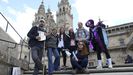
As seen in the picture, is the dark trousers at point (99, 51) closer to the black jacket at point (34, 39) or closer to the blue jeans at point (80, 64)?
the blue jeans at point (80, 64)

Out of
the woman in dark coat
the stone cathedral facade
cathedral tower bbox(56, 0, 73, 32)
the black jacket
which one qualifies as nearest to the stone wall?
the black jacket

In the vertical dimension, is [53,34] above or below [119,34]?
below

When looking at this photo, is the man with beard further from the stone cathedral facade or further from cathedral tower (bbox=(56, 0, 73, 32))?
cathedral tower (bbox=(56, 0, 73, 32))

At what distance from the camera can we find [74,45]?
8.84 m

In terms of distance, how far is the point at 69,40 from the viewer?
30.4 feet

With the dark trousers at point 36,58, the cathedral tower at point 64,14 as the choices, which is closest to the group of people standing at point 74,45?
the dark trousers at point 36,58

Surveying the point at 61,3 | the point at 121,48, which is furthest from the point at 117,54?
the point at 61,3

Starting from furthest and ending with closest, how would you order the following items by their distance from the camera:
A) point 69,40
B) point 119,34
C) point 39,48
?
point 119,34
point 69,40
point 39,48

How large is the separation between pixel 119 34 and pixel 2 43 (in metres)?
29.7

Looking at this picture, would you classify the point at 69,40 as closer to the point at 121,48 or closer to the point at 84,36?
the point at 84,36

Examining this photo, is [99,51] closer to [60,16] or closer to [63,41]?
[63,41]

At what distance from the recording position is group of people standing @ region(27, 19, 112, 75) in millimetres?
7664

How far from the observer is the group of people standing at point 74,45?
7.66m

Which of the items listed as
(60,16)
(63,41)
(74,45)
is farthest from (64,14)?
(74,45)
